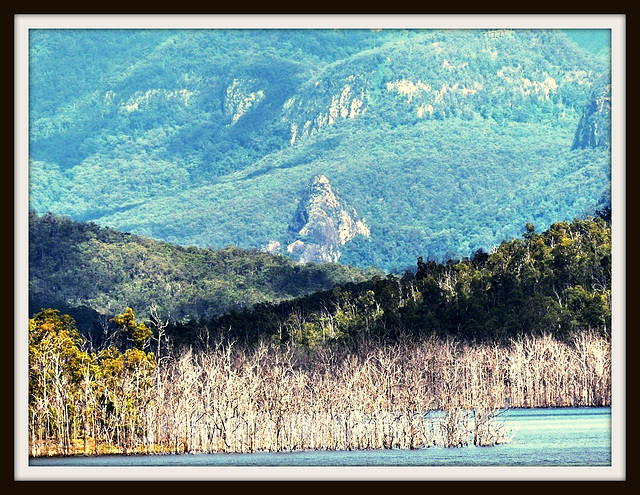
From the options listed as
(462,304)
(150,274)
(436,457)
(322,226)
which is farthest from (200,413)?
(322,226)

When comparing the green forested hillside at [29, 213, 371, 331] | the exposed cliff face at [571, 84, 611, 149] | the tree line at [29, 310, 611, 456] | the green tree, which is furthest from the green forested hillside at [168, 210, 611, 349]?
the exposed cliff face at [571, 84, 611, 149]

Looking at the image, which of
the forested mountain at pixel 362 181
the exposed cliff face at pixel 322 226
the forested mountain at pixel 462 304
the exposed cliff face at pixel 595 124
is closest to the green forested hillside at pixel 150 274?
the forested mountain at pixel 462 304

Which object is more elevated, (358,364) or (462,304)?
(462,304)

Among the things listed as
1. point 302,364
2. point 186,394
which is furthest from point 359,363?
point 186,394

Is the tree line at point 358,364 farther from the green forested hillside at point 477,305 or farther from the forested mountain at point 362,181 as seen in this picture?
the forested mountain at point 362,181

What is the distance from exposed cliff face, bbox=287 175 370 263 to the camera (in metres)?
178

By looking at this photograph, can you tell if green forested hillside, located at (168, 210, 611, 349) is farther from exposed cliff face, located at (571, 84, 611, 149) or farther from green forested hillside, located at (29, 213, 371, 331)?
exposed cliff face, located at (571, 84, 611, 149)

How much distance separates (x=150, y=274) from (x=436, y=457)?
278ft

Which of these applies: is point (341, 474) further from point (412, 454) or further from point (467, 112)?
point (467, 112)

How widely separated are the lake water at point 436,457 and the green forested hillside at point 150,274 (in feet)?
222

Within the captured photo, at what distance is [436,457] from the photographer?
113 ft

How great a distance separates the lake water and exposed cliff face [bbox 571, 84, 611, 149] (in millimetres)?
123428

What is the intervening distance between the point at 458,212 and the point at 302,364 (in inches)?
4529

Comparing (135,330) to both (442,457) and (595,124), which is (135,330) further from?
(595,124)
